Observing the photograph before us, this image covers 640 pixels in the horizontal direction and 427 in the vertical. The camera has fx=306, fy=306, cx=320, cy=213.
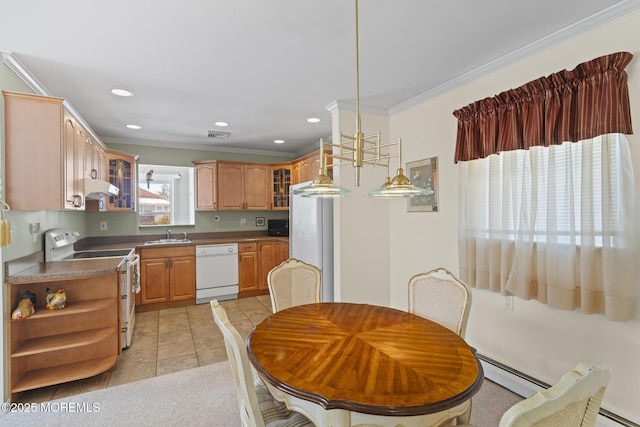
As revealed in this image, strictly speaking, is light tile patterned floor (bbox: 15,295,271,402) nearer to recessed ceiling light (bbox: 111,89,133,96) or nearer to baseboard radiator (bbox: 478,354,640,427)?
baseboard radiator (bbox: 478,354,640,427)

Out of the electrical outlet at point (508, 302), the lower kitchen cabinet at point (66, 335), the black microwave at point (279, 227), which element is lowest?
the lower kitchen cabinet at point (66, 335)

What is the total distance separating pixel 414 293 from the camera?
2203mm

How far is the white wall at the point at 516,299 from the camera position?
1.75 meters

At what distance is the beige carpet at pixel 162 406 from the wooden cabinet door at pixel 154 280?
2035mm

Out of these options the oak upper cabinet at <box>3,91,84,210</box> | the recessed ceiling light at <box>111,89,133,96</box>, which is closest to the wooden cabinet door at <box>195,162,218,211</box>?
the recessed ceiling light at <box>111,89,133,96</box>

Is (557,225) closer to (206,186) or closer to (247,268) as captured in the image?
(247,268)

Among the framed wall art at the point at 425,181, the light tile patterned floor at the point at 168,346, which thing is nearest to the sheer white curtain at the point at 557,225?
the framed wall art at the point at 425,181

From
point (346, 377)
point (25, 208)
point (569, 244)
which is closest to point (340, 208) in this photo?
point (569, 244)

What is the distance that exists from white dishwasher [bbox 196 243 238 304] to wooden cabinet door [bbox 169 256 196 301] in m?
0.07

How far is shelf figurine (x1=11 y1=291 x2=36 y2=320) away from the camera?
219 centimetres

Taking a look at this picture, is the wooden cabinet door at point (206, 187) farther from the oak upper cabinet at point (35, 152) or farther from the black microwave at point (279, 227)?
the oak upper cabinet at point (35, 152)

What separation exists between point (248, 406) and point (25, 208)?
2.33m

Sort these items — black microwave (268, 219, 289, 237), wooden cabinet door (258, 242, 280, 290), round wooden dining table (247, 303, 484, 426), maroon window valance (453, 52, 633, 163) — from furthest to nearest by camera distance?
black microwave (268, 219, 289, 237) < wooden cabinet door (258, 242, 280, 290) < maroon window valance (453, 52, 633, 163) < round wooden dining table (247, 303, 484, 426)

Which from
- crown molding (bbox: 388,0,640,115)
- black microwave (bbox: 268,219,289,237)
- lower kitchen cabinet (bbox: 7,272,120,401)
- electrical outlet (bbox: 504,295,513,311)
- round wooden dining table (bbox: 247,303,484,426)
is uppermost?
crown molding (bbox: 388,0,640,115)
